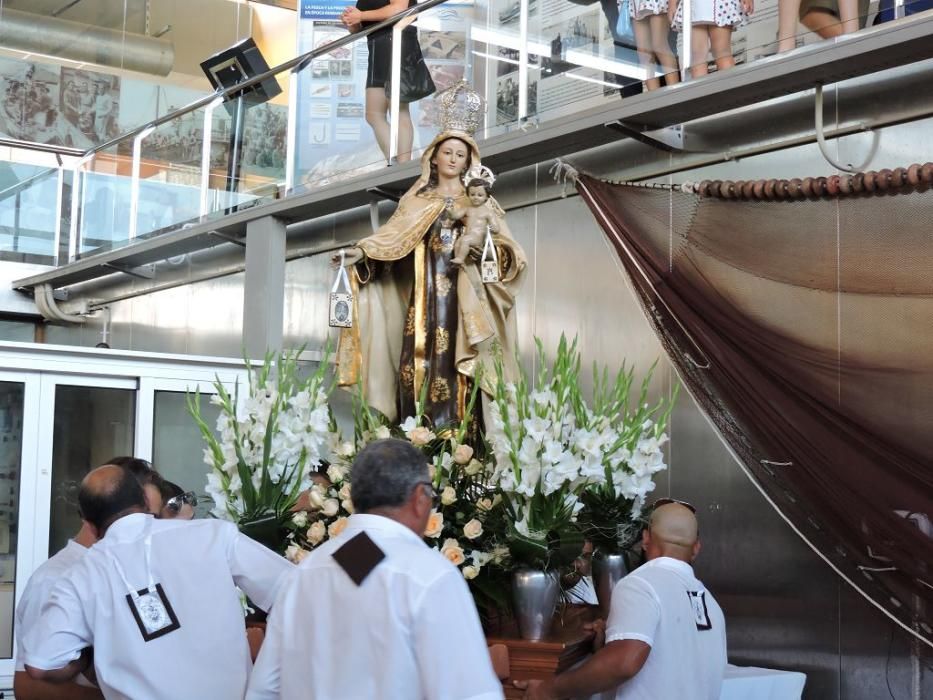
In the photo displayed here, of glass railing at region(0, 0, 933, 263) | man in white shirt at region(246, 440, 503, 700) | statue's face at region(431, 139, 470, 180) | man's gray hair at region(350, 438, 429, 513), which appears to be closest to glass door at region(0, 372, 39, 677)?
glass railing at region(0, 0, 933, 263)

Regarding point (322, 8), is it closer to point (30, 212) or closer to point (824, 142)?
point (30, 212)

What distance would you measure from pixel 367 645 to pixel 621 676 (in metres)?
1.16

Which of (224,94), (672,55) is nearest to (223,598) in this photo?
(672,55)

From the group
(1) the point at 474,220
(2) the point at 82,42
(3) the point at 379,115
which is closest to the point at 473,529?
(1) the point at 474,220

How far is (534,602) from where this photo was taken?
153 inches

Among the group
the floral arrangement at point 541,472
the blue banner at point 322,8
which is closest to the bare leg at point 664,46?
the floral arrangement at point 541,472

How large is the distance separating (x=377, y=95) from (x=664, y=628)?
4.92 meters

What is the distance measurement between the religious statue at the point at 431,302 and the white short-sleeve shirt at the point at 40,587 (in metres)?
1.94

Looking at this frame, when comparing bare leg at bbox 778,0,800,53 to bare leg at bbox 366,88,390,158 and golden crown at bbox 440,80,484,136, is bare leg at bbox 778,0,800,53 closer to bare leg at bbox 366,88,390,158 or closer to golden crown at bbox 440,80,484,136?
golden crown at bbox 440,80,484,136

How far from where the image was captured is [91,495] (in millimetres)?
3271

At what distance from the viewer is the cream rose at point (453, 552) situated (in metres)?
3.84

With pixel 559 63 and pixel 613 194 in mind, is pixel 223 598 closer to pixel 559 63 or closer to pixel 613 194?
pixel 613 194

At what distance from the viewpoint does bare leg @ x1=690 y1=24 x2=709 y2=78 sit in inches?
224

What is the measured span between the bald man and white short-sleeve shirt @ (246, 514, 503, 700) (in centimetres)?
107
